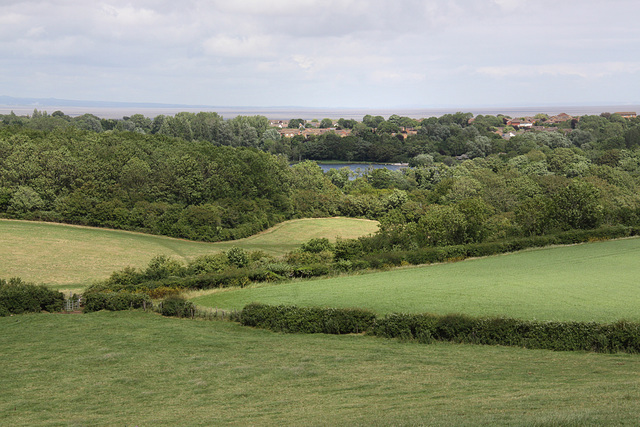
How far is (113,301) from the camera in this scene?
2647cm

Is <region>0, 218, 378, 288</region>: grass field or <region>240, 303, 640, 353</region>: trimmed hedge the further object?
<region>0, 218, 378, 288</region>: grass field

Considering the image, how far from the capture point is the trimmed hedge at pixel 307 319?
2145 cm

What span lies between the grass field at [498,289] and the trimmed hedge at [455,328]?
2845 millimetres

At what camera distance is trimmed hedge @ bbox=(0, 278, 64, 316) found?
2508 cm

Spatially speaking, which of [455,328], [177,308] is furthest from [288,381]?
[177,308]

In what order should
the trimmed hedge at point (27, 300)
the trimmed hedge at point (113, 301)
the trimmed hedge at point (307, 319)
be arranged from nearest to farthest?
the trimmed hedge at point (307, 319), the trimmed hedge at point (27, 300), the trimmed hedge at point (113, 301)

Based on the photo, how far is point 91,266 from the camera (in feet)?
136

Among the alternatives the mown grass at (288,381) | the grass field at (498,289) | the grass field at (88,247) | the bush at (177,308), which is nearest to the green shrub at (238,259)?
the grass field at (498,289)

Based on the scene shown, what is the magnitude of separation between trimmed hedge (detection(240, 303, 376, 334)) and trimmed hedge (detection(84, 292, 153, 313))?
6.79 metres

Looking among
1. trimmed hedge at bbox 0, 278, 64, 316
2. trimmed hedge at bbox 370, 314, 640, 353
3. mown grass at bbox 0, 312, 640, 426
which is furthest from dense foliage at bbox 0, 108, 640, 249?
trimmed hedge at bbox 0, 278, 64, 316

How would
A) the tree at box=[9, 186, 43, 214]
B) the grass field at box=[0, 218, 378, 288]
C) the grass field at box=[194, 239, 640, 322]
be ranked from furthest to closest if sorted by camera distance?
the tree at box=[9, 186, 43, 214], the grass field at box=[0, 218, 378, 288], the grass field at box=[194, 239, 640, 322]

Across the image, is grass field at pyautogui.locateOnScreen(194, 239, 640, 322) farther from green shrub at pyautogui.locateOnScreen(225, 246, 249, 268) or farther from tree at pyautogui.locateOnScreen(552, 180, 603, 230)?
green shrub at pyautogui.locateOnScreen(225, 246, 249, 268)

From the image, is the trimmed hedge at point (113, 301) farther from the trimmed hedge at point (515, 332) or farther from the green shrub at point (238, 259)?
the trimmed hedge at point (515, 332)

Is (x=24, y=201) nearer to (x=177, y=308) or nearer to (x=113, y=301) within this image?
(x=113, y=301)
